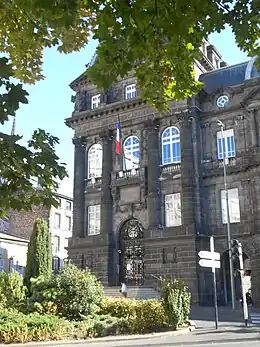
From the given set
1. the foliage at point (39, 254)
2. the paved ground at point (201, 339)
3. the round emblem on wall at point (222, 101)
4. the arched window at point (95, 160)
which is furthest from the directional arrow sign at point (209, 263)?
the arched window at point (95, 160)

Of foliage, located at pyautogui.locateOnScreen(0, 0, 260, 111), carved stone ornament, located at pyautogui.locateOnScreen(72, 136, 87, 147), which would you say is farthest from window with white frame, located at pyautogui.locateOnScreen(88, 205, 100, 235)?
foliage, located at pyautogui.locateOnScreen(0, 0, 260, 111)

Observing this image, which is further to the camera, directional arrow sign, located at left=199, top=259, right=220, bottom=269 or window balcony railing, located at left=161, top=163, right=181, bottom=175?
window balcony railing, located at left=161, top=163, right=181, bottom=175

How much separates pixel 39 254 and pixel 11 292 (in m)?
5.84

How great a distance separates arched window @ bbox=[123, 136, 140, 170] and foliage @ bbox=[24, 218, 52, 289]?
507 inches

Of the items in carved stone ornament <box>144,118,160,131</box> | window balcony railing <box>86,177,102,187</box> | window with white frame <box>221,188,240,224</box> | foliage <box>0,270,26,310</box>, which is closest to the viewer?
foliage <box>0,270,26,310</box>

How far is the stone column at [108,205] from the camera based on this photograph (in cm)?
3841

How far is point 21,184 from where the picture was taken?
5.49 m

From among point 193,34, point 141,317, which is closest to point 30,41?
point 193,34

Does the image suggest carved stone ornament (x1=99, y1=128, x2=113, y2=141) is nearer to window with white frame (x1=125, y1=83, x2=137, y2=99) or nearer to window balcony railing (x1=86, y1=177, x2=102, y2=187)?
window with white frame (x1=125, y1=83, x2=137, y2=99)

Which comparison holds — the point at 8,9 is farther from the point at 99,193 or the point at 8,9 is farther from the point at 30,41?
the point at 99,193

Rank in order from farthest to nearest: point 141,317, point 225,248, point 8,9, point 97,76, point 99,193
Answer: point 99,193, point 225,248, point 141,317, point 8,9, point 97,76

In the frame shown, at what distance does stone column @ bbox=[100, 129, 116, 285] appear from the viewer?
1512 inches

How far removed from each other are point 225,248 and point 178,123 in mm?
10728

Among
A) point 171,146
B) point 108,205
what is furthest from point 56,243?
point 171,146
